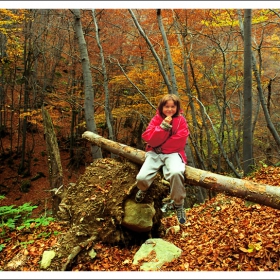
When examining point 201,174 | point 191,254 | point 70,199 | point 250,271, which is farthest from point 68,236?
point 250,271

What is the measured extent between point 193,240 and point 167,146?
5.49 feet

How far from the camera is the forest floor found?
2.93m

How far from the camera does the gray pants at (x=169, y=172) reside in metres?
3.30

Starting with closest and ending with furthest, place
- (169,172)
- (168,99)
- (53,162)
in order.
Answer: (169,172) → (168,99) → (53,162)

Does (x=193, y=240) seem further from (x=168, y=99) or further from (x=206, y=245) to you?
(x=168, y=99)

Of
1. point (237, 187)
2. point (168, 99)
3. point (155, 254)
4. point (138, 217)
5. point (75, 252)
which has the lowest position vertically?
point (75, 252)

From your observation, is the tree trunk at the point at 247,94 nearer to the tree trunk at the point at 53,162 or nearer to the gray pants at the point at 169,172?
the gray pants at the point at 169,172

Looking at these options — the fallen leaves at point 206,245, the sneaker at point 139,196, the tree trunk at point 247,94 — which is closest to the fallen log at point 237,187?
the fallen leaves at point 206,245

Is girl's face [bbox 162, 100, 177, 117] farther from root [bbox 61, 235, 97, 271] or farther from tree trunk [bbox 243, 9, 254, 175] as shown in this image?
tree trunk [bbox 243, 9, 254, 175]

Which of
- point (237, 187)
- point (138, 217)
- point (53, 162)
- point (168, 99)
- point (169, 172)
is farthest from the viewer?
point (53, 162)

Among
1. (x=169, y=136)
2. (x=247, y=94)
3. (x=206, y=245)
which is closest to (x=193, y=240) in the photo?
(x=206, y=245)

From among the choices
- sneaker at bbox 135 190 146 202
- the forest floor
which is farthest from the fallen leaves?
sneaker at bbox 135 190 146 202

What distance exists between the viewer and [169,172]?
332 centimetres

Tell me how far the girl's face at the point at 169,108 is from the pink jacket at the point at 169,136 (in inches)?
4.1
